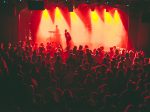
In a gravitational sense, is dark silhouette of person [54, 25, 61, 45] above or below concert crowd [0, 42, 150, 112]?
above

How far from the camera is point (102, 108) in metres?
6.27

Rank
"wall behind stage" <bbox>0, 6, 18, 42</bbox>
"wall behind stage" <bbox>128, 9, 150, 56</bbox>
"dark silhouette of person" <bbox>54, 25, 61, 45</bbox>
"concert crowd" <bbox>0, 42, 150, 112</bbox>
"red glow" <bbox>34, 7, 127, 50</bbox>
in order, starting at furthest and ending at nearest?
"wall behind stage" <bbox>128, 9, 150, 56</bbox> < "dark silhouette of person" <bbox>54, 25, 61, 45</bbox> < "red glow" <bbox>34, 7, 127, 50</bbox> < "wall behind stage" <bbox>0, 6, 18, 42</bbox> < "concert crowd" <bbox>0, 42, 150, 112</bbox>

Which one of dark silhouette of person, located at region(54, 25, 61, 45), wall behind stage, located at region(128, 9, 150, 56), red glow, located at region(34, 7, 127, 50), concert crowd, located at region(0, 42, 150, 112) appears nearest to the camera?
concert crowd, located at region(0, 42, 150, 112)

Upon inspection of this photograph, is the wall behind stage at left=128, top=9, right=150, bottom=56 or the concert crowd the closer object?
the concert crowd

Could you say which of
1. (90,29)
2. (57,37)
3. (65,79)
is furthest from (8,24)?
(65,79)

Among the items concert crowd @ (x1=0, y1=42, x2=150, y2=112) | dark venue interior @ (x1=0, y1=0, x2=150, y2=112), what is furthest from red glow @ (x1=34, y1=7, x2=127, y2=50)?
concert crowd @ (x1=0, y1=42, x2=150, y2=112)

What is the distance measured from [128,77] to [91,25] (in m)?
10.3

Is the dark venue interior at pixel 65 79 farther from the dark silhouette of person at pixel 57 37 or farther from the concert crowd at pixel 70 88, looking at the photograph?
the dark silhouette of person at pixel 57 37

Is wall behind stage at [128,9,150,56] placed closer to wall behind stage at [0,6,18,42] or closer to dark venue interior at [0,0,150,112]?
dark venue interior at [0,0,150,112]

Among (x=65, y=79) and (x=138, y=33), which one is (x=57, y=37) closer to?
(x=138, y=33)

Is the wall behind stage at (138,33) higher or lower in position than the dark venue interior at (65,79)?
higher

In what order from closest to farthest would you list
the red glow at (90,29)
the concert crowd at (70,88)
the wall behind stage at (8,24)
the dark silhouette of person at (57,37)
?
the concert crowd at (70,88) < the wall behind stage at (8,24) < the red glow at (90,29) < the dark silhouette of person at (57,37)

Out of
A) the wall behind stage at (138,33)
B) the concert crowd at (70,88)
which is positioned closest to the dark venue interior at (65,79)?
the concert crowd at (70,88)

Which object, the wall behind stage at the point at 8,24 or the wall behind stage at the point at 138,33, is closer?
the wall behind stage at the point at 8,24
